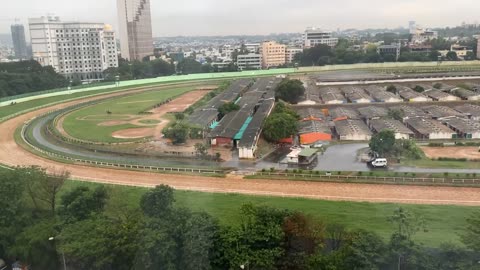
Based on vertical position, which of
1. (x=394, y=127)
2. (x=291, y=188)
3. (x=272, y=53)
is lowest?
(x=291, y=188)

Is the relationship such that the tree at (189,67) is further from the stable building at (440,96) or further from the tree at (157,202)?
the tree at (157,202)

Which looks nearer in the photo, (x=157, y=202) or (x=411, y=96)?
(x=157, y=202)

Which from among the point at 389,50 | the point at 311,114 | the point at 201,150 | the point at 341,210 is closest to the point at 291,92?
the point at 311,114

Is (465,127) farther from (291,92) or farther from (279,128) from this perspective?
(291,92)

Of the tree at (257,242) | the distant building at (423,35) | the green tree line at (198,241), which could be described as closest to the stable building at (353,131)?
the green tree line at (198,241)

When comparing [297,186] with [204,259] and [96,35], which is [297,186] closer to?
[204,259]

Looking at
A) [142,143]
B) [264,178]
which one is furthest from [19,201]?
[142,143]

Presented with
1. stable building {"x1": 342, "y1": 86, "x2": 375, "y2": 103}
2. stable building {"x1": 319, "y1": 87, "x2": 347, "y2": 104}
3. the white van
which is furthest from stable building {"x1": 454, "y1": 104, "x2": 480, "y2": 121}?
the white van
